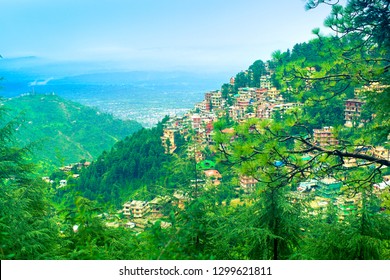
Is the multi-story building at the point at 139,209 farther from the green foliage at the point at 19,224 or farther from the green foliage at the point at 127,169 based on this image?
the green foliage at the point at 127,169

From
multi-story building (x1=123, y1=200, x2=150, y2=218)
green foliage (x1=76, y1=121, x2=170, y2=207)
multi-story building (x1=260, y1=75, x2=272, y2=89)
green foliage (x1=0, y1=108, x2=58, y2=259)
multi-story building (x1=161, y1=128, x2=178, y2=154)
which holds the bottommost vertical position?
green foliage (x1=76, y1=121, x2=170, y2=207)

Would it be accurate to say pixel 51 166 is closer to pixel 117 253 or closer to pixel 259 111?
pixel 259 111

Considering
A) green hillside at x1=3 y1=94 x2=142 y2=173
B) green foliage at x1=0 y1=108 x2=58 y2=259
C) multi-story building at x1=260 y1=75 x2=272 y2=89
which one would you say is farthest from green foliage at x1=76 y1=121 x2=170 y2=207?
green foliage at x1=0 y1=108 x2=58 y2=259

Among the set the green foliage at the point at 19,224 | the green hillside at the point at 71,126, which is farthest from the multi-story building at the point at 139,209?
the green hillside at the point at 71,126

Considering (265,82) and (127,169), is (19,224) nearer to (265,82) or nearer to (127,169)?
(127,169)

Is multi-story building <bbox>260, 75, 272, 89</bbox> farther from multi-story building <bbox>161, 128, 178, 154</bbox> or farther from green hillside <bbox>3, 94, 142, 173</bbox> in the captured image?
green hillside <bbox>3, 94, 142, 173</bbox>

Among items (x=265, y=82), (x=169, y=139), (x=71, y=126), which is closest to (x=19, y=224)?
(x=169, y=139)

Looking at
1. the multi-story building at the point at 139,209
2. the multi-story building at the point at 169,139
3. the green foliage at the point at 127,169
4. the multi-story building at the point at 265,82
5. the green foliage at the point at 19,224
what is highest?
the multi-story building at the point at 265,82

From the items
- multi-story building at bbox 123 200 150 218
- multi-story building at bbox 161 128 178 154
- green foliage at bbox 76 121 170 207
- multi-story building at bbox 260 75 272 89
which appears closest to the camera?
multi-story building at bbox 123 200 150 218
